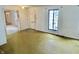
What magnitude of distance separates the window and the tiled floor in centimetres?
13

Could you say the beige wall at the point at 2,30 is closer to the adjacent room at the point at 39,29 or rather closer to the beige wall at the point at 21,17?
the adjacent room at the point at 39,29

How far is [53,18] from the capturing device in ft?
4.96

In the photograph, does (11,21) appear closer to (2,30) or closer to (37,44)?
(2,30)

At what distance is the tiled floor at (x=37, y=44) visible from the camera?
4.87ft

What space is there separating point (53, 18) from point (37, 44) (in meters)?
0.42

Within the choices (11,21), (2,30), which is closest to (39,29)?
(11,21)

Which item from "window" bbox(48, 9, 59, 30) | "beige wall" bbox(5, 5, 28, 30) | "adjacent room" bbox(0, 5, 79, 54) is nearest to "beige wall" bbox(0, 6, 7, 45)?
"adjacent room" bbox(0, 5, 79, 54)

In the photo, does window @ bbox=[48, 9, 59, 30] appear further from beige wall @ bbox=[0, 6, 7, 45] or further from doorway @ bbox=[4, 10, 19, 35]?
beige wall @ bbox=[0, 6, 7, 45]

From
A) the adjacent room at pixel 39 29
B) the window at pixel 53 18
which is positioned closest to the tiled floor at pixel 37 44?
the adjacent room at pixel 39 29

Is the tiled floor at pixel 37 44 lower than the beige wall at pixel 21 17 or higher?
lower

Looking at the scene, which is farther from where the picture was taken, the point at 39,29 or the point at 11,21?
the point at 39,29

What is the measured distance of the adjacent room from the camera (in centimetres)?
144

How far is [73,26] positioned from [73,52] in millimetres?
349
